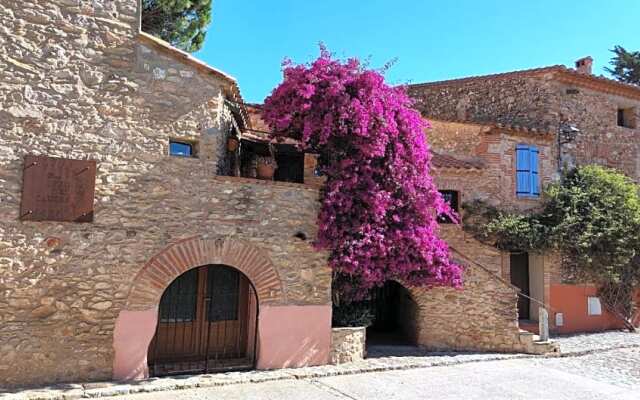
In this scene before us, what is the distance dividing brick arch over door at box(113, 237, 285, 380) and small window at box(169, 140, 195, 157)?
142 cm

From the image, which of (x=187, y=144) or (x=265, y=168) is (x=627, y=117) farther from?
(x=187, y=144)

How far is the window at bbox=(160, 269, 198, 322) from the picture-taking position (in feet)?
24.3

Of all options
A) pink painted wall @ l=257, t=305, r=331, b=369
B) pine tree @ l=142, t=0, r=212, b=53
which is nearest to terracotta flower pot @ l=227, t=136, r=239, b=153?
pink painted wall @ l=257, t=305, r=331, b=369

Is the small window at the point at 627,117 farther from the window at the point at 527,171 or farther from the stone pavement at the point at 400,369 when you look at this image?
the stone pavement at the point at 400,369

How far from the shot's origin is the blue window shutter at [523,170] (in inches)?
511

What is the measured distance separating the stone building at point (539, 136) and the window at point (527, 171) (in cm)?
5

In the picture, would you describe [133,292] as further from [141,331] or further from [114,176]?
[114,176]

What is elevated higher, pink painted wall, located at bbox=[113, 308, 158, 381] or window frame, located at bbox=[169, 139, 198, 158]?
window frame, located at bbox=[169, 139, 198, 158]

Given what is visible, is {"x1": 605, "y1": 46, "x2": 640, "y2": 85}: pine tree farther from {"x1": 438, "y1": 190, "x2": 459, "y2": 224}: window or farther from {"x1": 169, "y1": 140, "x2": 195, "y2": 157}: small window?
{"x1": 169, "y1": 140, "x2": 195, "y2": 157}: small window

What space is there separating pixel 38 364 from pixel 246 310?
3.14m

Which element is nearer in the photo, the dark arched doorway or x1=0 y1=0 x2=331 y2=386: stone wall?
x1=0 y1=0 x2=331 y2=386: stone wall

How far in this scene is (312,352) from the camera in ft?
25.7

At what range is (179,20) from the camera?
12.8 m

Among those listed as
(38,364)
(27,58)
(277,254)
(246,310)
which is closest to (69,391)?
(38,364)
